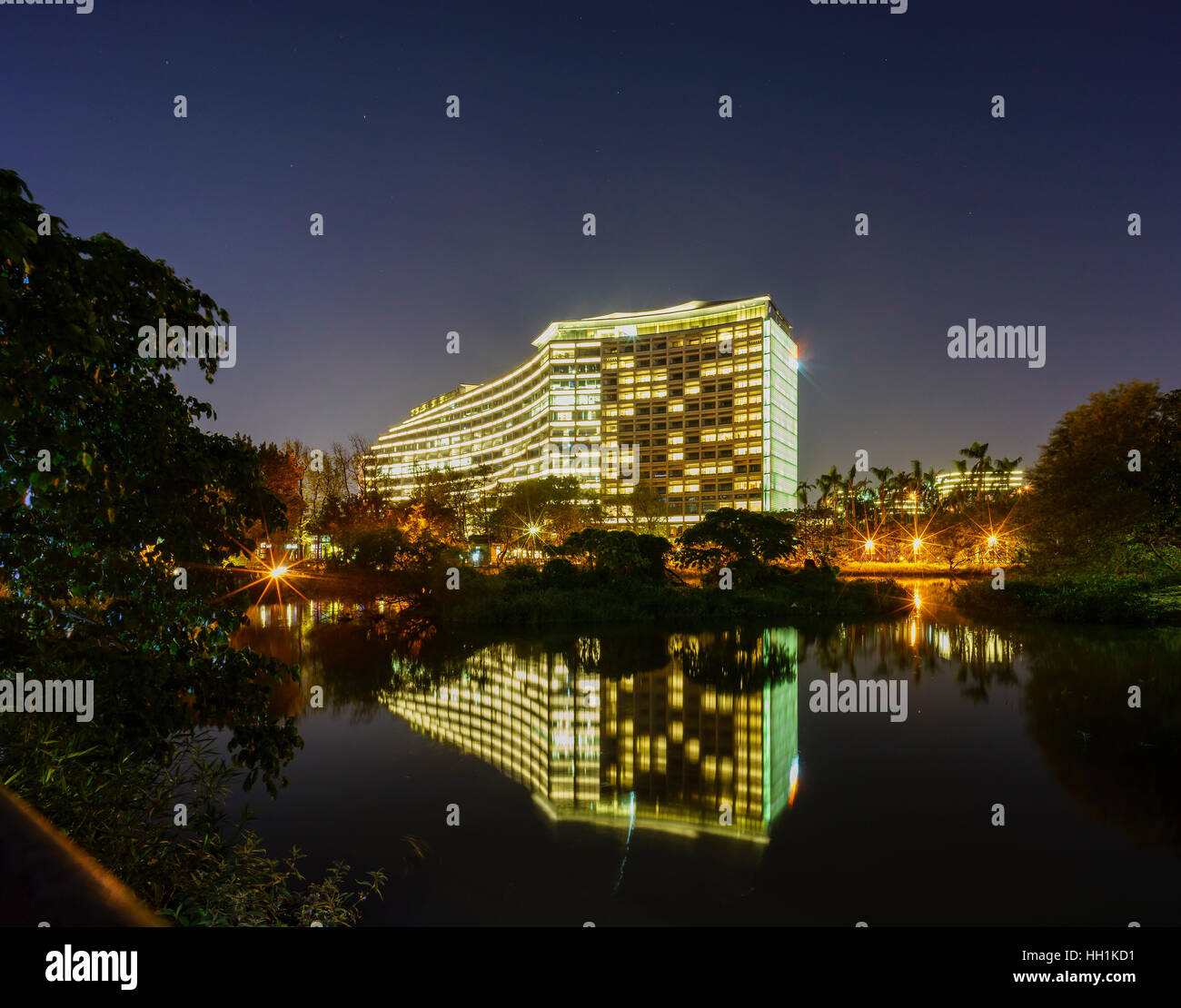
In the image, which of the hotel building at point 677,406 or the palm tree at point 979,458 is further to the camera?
the hotel building at point 677,406

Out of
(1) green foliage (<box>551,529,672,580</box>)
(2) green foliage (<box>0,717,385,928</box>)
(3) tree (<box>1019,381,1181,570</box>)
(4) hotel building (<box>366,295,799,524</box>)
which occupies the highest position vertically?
(4) hotel building (<box>366,295,799,524</box>)

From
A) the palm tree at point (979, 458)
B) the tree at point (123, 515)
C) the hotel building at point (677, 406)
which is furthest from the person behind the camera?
the hotel building at point (677, 406)

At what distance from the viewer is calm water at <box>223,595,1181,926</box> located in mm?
6668

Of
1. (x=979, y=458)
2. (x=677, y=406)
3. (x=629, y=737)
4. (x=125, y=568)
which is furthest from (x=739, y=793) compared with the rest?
(x=677, y=406)

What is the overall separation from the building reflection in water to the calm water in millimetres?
60

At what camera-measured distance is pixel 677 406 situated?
14750 cm

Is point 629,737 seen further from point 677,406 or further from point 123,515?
point 677,406

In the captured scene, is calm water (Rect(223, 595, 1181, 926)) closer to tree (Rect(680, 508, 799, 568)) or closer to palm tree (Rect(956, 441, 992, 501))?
tree (Rect(680, 508, 799, 568))

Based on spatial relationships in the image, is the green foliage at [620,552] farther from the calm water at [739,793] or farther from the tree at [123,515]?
the tree at [123,515]

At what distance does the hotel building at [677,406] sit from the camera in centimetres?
14050

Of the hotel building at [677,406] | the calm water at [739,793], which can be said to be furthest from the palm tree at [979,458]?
the calm water at [739,793]

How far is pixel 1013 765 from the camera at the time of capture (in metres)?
10.2

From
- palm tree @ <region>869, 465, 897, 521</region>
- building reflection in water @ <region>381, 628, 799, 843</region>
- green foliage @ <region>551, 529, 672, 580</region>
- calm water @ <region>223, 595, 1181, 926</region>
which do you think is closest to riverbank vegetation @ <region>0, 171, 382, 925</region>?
calm water @ <region>223, 595, 1181, 926</region>

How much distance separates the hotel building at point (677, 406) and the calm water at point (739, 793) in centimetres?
12243
